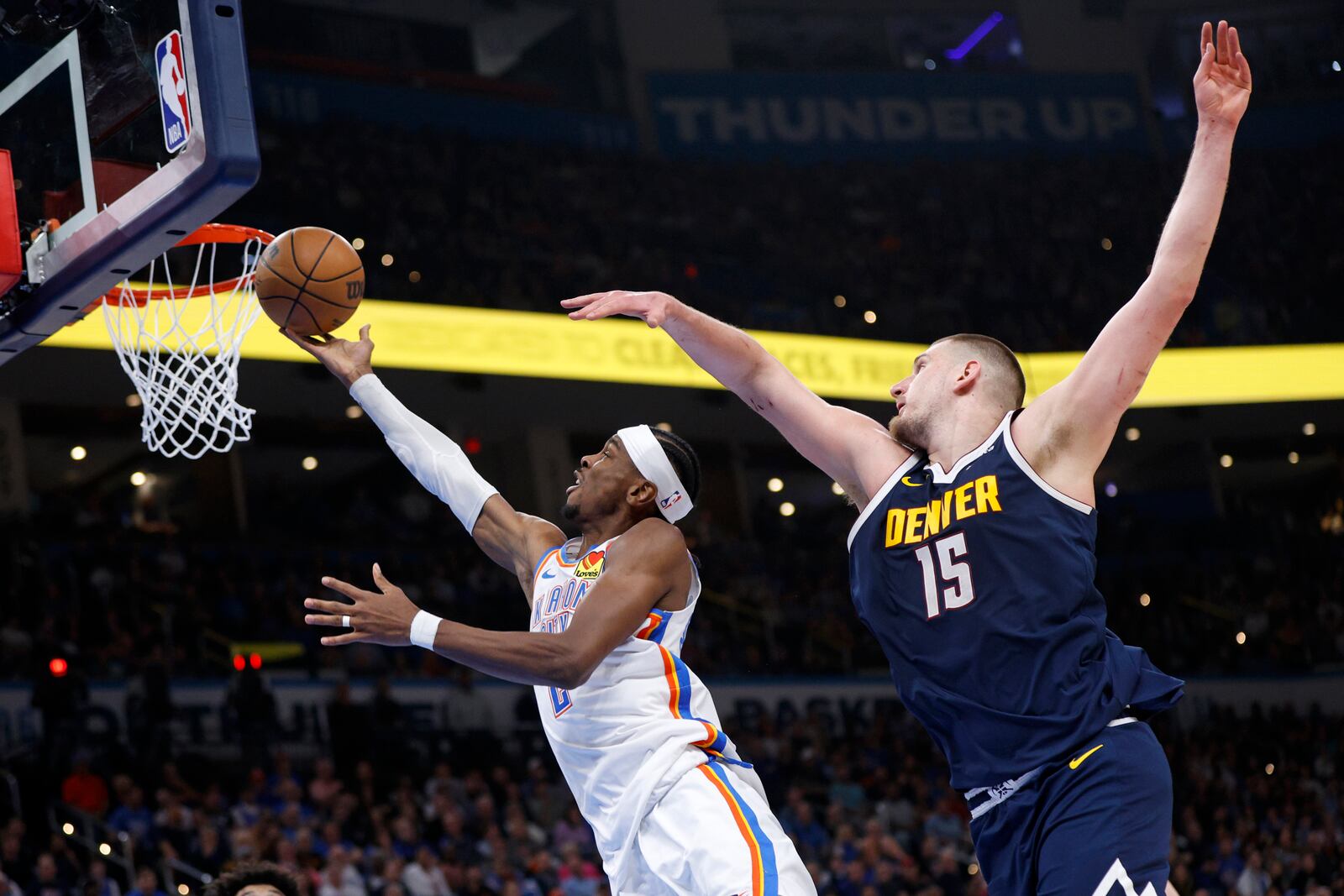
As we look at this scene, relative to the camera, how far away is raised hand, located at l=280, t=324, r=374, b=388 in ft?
15.9

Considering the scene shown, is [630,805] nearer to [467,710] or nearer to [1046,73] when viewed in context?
[467,710]

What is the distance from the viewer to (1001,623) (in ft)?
9.70

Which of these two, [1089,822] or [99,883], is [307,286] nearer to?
[1089,822]

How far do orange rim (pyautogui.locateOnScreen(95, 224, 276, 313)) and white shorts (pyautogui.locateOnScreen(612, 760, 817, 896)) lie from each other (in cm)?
264

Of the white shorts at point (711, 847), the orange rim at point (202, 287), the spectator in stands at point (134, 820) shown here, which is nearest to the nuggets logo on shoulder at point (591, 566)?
the white shorts at point (711, 847)

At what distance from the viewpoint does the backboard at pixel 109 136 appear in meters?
4.12

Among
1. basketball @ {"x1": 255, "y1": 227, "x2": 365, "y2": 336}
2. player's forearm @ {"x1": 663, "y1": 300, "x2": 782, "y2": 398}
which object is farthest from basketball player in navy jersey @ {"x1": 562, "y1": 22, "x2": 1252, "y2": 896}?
basketball @ {"x1": 255, "y1": 227, "x2": 365, "y2": 336}

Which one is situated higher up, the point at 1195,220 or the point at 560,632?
the point at 1195,220

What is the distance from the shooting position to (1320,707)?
20.7m

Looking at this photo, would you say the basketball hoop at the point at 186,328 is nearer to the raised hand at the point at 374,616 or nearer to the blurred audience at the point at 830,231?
the raised hand at the point at 374,616

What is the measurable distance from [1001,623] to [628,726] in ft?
4.40

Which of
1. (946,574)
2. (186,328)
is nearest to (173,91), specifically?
(186,328)

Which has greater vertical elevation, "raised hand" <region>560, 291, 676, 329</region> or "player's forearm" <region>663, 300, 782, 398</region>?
"raised hand" <region>560, 291, 676, 329</region>

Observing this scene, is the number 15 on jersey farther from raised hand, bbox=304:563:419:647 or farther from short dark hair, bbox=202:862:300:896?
short dark hair, bbox=202:862:300:896
